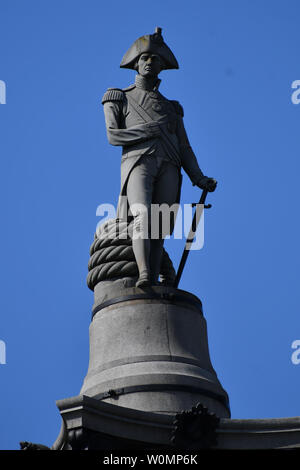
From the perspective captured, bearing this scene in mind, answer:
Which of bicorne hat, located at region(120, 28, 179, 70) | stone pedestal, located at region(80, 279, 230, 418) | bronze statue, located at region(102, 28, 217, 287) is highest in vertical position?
bicorne hat, located at region(120, 28, 179, 70)

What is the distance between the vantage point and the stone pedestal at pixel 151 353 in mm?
15672

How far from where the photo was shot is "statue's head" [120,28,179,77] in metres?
19.1

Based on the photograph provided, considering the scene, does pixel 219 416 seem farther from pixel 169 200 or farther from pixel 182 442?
pixel 169 200

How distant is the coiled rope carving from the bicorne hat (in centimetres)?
301

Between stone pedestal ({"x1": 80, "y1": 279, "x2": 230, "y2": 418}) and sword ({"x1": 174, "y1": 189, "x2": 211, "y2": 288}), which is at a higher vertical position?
sword ({"x1": 174, "y1": 189, "x2": 211, "y2": 288})

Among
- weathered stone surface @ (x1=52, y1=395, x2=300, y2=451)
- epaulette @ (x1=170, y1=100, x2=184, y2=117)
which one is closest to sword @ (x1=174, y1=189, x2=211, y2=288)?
epaulette @ (x1=170, y1=100, x2=184, y2=117)

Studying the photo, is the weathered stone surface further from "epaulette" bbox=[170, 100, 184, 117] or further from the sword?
"epaulette" bbox=[170, 100, 184, 117]

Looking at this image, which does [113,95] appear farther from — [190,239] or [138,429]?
[138,429]

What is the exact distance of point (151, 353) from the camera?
16.2 metres

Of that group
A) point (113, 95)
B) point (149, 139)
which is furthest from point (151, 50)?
point (149, 139)

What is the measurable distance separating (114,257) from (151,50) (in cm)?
390

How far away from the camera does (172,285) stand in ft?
59.7
